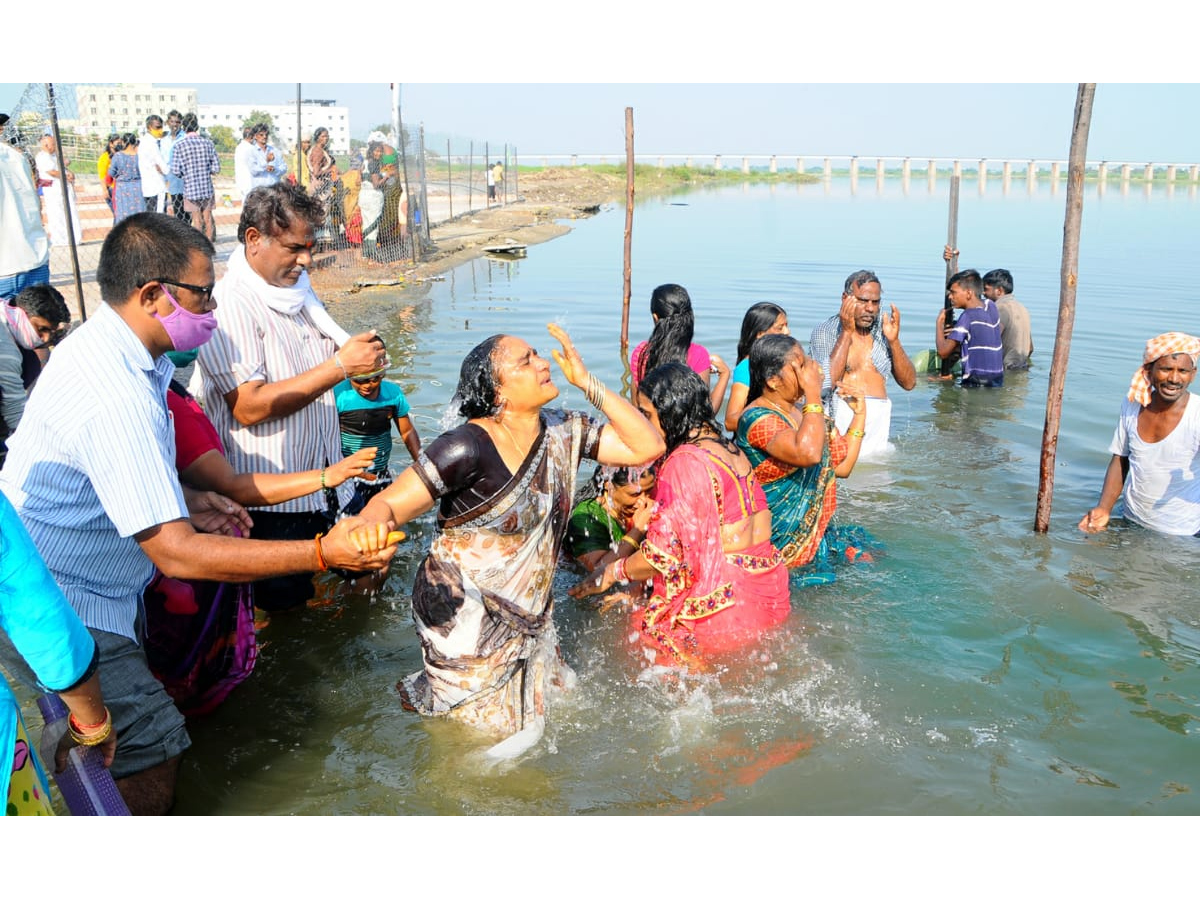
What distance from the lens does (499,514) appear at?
368 cm

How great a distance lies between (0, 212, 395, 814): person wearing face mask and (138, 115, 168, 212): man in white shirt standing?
1163 centimetres

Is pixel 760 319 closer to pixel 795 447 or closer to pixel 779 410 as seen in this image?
pixel 779 410

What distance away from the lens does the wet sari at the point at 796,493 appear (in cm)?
502

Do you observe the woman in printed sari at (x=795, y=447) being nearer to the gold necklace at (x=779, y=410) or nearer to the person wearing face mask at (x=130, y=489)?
the gold necklace at (x=779, y=410)

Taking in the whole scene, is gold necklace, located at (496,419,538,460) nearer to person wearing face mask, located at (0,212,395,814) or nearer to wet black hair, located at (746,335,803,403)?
person wearing face mask, located at (0,212,395,814)

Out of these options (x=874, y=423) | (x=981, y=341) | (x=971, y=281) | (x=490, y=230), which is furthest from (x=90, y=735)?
(x=490, y=230)

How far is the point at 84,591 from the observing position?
316cm

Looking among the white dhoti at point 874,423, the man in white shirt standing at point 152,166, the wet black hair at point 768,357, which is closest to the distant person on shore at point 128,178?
the man in white shirt standing at point 152,166

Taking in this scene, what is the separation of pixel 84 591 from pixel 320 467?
169 centimetres

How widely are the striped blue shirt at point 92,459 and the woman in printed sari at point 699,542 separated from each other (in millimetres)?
2087

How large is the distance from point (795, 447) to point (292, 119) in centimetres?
3690

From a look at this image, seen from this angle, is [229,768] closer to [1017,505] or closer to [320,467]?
[320,467]

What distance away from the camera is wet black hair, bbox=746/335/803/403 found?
4.91m

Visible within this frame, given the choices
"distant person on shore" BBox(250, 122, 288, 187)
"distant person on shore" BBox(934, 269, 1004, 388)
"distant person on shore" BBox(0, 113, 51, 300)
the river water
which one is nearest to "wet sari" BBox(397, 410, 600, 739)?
the river water
